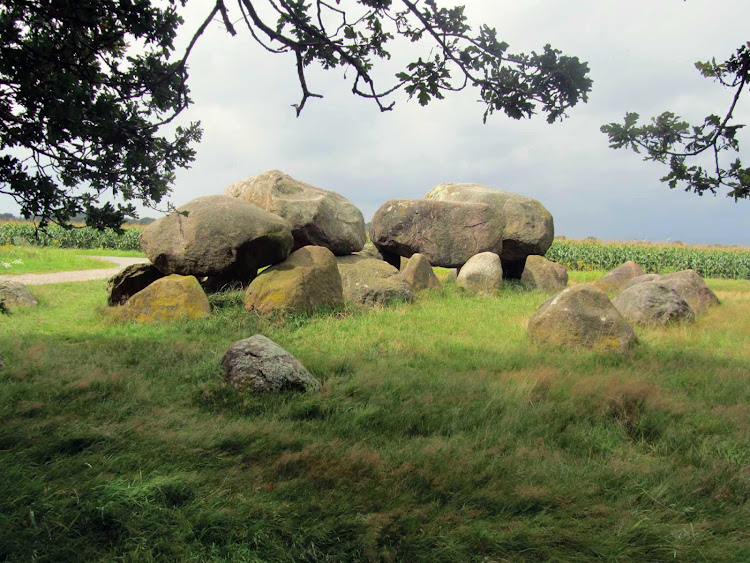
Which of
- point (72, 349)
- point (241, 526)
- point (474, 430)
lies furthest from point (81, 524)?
point (72, 349)

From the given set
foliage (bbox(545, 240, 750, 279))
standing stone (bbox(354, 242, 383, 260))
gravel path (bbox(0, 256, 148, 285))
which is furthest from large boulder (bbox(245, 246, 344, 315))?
foliage (bbox(545, 240, 750, 279))

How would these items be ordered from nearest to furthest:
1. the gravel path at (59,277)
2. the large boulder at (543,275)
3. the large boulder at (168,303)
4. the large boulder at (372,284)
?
the large boulder at (168,303) < the large boulder at (372,284) < the large boulder at (543,275) < the gravel path at (59,277)

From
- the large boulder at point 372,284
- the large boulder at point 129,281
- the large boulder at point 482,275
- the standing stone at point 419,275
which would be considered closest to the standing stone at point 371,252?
the standing stone at point 419,275

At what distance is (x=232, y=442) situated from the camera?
16.2 ft

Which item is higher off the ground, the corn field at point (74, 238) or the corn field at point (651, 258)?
the corn field at point (74, 238)

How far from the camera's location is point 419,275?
1444 cm

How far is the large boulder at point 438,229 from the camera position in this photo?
16484 mm

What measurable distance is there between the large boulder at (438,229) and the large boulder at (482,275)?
0.91 meters

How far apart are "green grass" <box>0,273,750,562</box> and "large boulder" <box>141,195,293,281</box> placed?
320cm

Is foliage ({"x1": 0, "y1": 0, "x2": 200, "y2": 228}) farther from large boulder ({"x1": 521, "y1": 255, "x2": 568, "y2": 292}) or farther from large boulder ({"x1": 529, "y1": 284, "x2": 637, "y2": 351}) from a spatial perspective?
large boulder ({"x1": 521, "y1": 255, "x2": 568, "y2": 292})

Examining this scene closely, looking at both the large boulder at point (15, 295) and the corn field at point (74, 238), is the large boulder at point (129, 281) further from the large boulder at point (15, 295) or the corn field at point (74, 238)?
the corn field at point (74, 238)

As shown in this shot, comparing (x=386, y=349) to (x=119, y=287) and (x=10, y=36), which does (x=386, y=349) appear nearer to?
Answer: (x=10, y=36)

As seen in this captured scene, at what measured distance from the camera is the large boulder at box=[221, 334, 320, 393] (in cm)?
631

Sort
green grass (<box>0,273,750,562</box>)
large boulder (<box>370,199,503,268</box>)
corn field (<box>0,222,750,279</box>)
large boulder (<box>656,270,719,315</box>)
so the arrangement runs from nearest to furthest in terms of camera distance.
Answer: green grass (<box>0,273,750,562</box>) < large boulder (<box>656,270,719,315</box>) < large boulder (<box>370,199,503,268</box>) < corn field (<box>0,222,750,279</box>)
